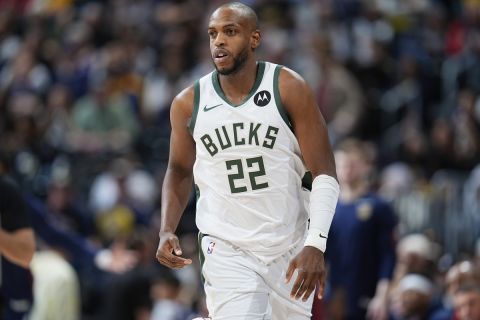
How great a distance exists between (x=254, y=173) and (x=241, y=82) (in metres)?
0.56

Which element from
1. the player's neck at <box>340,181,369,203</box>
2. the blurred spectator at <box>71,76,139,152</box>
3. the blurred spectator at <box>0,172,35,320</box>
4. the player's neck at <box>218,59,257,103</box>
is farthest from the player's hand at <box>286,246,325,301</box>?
the blurred spectator at <box>71,76,139,152</box>

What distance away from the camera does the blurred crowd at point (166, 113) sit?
12.3 metres

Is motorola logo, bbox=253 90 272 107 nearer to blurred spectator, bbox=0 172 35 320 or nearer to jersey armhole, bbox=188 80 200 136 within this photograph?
jersey armhole, bbox=188 80 200 136

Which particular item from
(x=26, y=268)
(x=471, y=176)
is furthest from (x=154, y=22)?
(x=26, y=268)

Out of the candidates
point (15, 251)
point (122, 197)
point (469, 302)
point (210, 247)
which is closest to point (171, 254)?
point (210, 247)

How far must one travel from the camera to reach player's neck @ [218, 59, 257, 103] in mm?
6578

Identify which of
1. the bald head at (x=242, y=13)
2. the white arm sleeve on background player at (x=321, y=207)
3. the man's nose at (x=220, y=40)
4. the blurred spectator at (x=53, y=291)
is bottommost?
the blurred spectator at (x=53, y=291)

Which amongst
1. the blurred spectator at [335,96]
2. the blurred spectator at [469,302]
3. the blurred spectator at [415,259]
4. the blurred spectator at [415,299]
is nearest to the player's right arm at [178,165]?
the blurred spectator at [469,302]

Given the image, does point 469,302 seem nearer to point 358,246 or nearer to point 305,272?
point 358,246

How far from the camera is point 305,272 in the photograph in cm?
596

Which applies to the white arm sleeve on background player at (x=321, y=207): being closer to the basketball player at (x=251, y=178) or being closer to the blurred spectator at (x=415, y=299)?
the basketball player at (x=251, y=178)

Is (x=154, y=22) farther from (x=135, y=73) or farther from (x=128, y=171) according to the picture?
(x=128, y=171)

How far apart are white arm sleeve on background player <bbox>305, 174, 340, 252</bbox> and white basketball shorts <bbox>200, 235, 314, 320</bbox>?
0.36m

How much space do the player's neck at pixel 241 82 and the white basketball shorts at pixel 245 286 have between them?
0.84 metres
